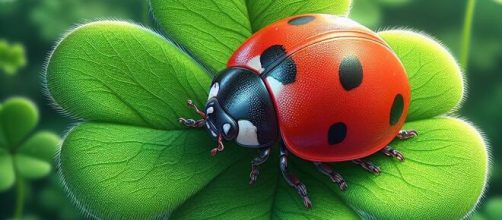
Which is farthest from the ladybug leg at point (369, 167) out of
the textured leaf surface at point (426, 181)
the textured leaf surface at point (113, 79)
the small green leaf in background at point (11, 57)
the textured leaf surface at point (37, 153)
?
the small green leaf in background at point (11, 57)

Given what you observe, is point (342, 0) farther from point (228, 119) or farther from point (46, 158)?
point (46, 158)

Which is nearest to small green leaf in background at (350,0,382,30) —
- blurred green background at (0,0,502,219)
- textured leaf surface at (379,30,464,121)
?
blurred green background at (0,0,502,219)

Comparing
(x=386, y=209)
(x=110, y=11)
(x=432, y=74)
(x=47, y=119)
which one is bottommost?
(x=47, y=119)

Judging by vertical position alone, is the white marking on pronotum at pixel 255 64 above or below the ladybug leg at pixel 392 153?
Result: above

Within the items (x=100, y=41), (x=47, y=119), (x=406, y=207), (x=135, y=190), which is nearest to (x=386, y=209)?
(x=406, y=207)

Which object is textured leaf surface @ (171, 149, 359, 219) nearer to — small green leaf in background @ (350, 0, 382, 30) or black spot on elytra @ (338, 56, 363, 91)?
black spot on elytra @ (338, 56, 363, 91)

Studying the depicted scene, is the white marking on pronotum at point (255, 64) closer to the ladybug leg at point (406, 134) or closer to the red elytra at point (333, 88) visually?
the red elytra at point (333, 88)

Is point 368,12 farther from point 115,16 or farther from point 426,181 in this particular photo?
point 426,181
